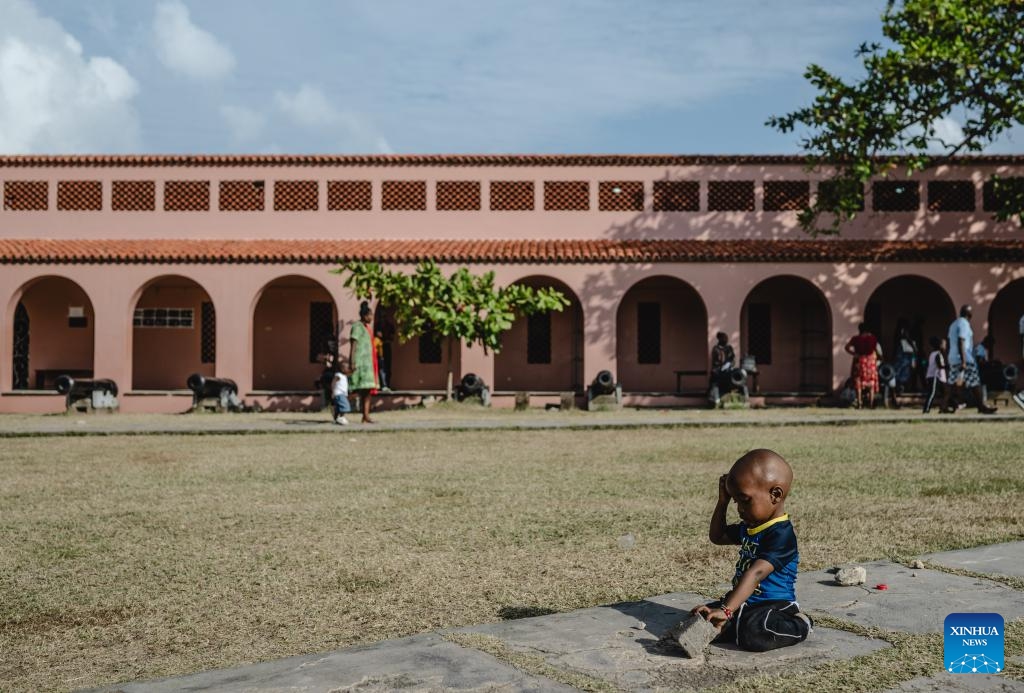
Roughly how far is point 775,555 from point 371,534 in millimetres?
3104

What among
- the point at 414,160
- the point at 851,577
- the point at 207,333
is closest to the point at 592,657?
the point at 851,577

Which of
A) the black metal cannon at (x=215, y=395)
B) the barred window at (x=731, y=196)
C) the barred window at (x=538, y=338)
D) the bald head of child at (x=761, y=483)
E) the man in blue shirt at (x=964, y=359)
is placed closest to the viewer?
the bald head of child at (x=761, y=483)

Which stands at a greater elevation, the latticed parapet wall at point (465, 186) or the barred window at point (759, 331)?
the latticed parapet wall at point (465, 186)

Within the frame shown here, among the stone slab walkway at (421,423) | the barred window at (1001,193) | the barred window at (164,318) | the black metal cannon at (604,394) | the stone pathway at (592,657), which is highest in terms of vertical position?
the barred window at (1001,193)

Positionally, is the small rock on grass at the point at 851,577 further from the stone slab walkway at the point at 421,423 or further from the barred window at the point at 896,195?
the barred window at the point at 896,195

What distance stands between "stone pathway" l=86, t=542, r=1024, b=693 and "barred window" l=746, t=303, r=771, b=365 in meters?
20.6

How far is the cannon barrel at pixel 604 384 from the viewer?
21.2 meters

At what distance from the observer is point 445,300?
20.5 meters

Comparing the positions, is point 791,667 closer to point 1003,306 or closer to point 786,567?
point 786,567

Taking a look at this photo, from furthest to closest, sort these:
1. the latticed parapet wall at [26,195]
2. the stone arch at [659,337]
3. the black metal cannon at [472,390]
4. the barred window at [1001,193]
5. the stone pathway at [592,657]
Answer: the stone arch at [659,337]
the latticed parapet wall at [26,195]
the black metal cannon at [472,390]
the barred window at [1001,193]
the stone pathway at [592,657]

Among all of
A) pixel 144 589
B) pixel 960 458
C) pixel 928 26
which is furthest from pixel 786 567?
pixel 928 26

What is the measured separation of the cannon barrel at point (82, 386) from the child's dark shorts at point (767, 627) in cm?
1936

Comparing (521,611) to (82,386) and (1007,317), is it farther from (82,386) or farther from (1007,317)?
(1007,317)

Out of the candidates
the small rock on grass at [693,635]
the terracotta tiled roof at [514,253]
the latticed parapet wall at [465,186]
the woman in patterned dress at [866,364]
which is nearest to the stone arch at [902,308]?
the latticed parapet wall at [465,186]
